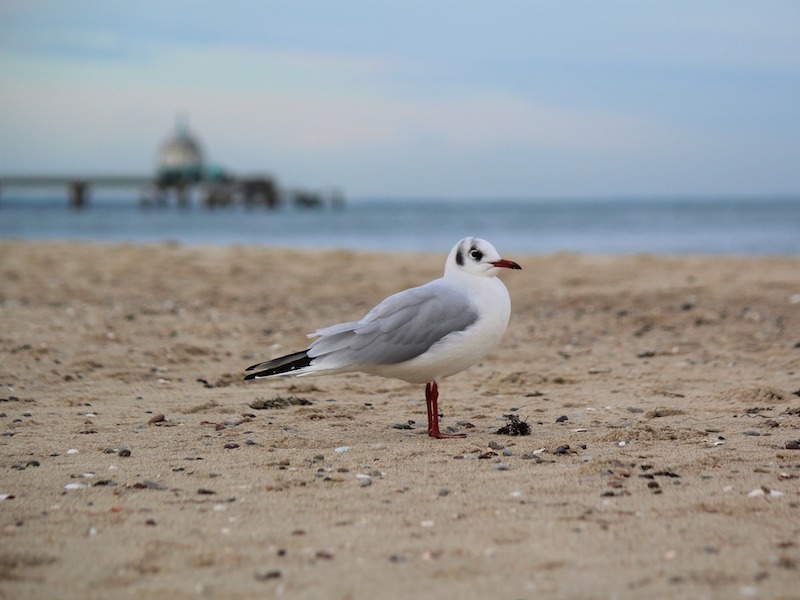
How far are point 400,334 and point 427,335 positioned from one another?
0.14 metres

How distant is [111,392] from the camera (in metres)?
5.97

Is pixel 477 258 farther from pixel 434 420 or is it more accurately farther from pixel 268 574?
pixel 268 574

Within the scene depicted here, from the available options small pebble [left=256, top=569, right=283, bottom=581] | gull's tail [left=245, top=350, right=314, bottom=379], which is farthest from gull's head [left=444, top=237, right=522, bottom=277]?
small pebble [left=256, top=569, right=283, bottom=581]

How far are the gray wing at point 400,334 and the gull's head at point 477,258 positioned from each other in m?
0.17

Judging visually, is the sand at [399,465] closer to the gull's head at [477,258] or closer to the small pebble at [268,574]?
the small pebble at [268,574]

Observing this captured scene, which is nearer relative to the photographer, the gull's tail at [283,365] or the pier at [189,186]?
the gull's tail at [283,365]

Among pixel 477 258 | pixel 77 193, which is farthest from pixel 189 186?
pixel 477 258

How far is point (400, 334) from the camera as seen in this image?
15.9 feet

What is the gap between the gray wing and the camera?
4816 millimetres

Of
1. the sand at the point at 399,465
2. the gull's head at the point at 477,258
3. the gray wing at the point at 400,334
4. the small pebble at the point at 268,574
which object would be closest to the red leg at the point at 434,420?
the sand at the point at 399,465

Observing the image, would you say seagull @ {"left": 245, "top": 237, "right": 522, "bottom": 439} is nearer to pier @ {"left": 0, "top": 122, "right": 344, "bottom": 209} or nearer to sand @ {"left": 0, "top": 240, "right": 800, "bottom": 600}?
sand @ {"left": 0, "top": 240, "right": 800, "bottom": 600}

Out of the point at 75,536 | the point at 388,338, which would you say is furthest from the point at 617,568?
the point at 388,338

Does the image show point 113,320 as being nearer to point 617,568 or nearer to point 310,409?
point 310,409

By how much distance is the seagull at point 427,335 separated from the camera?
4801mm
